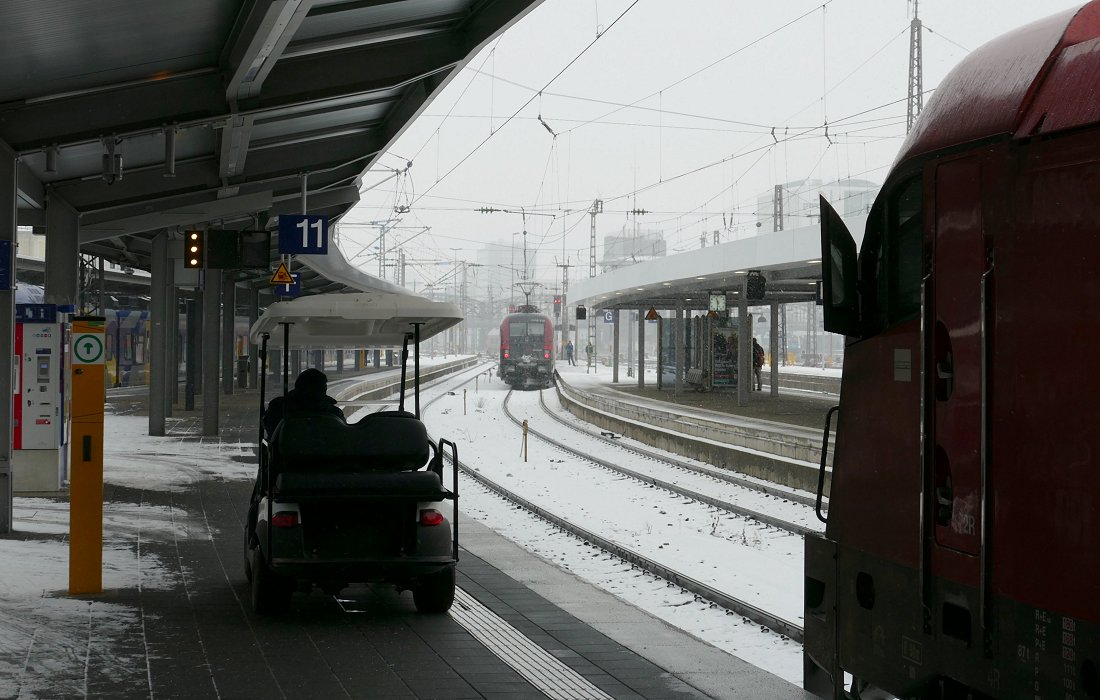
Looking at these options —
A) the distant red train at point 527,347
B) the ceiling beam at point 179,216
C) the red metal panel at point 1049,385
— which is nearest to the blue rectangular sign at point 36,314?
the ceiling beam at point 179,216

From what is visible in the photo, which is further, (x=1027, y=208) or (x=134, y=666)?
(x=134, y=666)

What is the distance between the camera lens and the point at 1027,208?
13.0ft

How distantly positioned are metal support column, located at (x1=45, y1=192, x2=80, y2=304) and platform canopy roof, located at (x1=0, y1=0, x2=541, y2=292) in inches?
8.1

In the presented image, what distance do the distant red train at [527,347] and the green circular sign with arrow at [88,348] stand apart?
43313 mm

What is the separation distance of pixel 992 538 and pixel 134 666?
4.92 metres

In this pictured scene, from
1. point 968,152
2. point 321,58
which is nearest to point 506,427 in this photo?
point 321,58

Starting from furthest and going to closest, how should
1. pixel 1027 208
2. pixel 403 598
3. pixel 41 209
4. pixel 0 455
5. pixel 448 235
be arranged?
1. pixel 448 235
2. pixel 41 209
3. pixel 0 455
4. pixel 403 598
5. pixel 1027 208

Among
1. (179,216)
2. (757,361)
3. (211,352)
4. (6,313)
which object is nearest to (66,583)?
(6,313)

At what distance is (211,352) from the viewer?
24625mm

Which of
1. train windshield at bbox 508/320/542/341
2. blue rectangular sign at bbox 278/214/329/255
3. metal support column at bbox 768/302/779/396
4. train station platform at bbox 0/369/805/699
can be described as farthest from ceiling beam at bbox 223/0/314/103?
train windshield at bbox 508/320/542/341

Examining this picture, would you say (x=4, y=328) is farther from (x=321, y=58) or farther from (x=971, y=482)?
(x=971, y=482)

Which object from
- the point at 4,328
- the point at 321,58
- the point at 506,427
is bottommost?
the point at 506,427

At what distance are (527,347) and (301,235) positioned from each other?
33844mm

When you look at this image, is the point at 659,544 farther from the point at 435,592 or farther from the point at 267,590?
the point at 267,590
